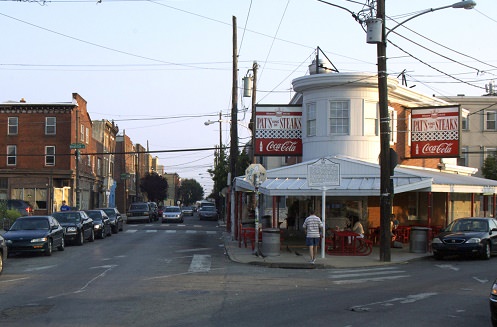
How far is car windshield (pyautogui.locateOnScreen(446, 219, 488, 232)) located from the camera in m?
20.3

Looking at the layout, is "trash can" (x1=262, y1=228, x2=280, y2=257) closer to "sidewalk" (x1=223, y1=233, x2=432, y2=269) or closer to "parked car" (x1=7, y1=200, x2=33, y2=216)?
"sidewalk" (x1=223, y1=233, x2=432, y2=269)

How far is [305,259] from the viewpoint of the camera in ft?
63.6

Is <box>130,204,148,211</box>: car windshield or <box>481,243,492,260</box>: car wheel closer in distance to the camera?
<box>481,243,492,260</box>: car wheel

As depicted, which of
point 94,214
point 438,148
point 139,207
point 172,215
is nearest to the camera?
point 438,148

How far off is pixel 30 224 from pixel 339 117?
13415 mm

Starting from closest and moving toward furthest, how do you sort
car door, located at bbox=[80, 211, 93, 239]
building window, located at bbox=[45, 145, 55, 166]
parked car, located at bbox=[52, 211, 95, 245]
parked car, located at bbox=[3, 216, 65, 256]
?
1. parked car, located at bbox=[3, 216, 65, 256]
2. parked car, located at bbox=[52, 211, 95, 245]
3. car door, located at bbox=[80, 211, 93, 239]
4. building window, located at bbox=[45, 145, 55, 166]

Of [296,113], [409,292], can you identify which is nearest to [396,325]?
[409,292]

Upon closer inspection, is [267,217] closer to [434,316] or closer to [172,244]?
[172,244]

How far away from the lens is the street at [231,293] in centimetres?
961

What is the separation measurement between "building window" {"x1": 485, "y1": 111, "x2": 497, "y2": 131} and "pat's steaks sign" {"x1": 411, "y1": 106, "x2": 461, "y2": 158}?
24038 mm

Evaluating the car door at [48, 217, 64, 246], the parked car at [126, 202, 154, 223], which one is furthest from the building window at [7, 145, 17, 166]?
the car door at [48, 217, 64, 246]

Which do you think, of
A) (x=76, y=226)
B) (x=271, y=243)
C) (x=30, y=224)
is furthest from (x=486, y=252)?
(x=76, y=226)

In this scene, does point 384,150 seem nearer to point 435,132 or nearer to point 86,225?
point 435,132

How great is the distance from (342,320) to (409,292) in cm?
368
